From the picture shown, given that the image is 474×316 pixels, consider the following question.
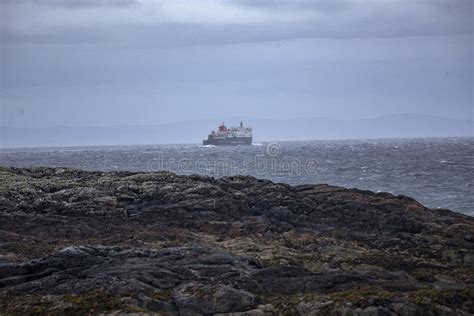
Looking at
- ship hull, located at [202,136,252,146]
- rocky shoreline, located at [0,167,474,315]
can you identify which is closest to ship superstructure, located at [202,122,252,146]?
ship hull, located at [202,136,252,146]

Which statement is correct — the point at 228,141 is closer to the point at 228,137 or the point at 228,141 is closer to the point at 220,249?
the point at 228,137

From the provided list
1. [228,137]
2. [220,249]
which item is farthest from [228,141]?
[220,249]

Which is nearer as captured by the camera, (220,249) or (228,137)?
(220,249)

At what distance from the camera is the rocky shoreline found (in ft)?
48.9

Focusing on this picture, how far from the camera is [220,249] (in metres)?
17.8

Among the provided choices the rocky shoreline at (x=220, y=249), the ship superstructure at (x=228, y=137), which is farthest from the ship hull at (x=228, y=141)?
the rocky shoreline at (x=220, y=249)

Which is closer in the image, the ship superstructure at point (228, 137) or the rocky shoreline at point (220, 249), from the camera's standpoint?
the rocky shoreline at point (220, 249)

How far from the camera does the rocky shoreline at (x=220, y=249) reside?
48.9ft

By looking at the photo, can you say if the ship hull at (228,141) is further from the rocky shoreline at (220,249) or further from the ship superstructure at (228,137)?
the rocky shoreline at (220,249)

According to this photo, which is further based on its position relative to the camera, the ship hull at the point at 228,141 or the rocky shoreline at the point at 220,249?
the ship hull at the point at 228,141

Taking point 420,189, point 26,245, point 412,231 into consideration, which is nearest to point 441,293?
point 412,231

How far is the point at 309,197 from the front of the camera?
23391 mm

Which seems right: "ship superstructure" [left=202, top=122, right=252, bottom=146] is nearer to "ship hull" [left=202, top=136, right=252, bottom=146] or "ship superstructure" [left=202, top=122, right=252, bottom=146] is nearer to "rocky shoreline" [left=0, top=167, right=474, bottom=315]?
"ship hull" [left=202, top=136, right=252, bottom=146]

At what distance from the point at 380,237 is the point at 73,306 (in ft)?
29.2
